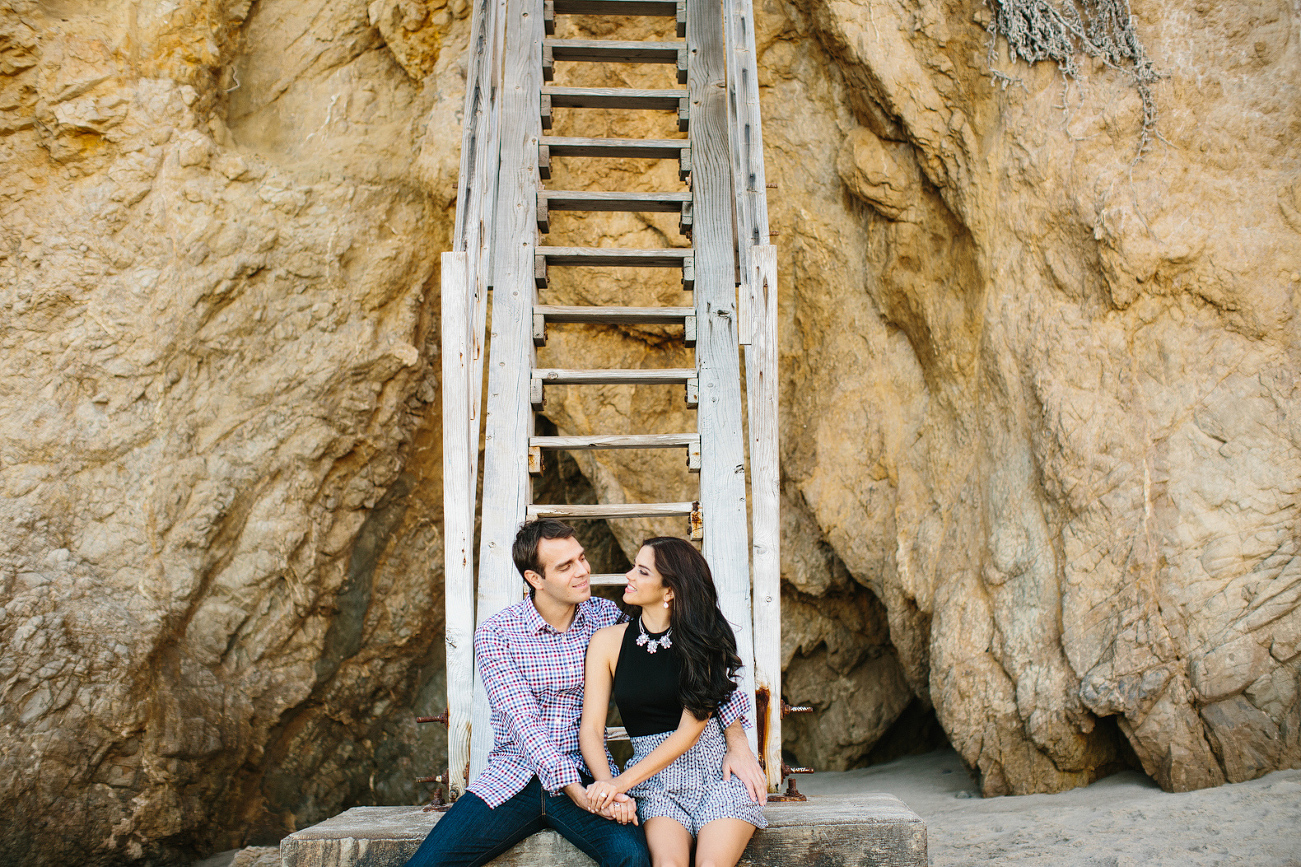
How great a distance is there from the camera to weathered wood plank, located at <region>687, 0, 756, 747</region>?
3488mm

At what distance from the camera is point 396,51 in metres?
5.60

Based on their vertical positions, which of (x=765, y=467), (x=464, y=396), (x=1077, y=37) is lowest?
(x=765, y=467)

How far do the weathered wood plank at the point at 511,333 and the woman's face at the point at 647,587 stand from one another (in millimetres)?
817

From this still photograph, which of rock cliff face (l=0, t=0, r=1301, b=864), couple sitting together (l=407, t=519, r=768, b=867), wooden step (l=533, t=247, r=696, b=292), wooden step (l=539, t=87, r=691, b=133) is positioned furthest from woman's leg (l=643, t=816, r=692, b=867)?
wooden step (l=539, t=87, r=691, b=133)

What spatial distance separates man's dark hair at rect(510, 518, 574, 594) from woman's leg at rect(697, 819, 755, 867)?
842mm

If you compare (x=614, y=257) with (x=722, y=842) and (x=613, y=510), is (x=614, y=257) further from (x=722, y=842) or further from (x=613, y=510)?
(x=722, y=842)

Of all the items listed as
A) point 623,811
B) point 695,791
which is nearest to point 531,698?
point 623,811

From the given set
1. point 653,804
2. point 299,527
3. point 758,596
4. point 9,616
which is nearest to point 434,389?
point 299,527

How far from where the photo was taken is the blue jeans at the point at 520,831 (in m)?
2.42

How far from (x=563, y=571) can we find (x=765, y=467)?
1.05m

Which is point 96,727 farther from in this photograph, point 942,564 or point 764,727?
point 942,564

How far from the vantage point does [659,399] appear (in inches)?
230

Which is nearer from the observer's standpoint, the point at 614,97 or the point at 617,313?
the point at 617,313

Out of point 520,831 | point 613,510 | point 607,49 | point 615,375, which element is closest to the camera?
point 520,831
